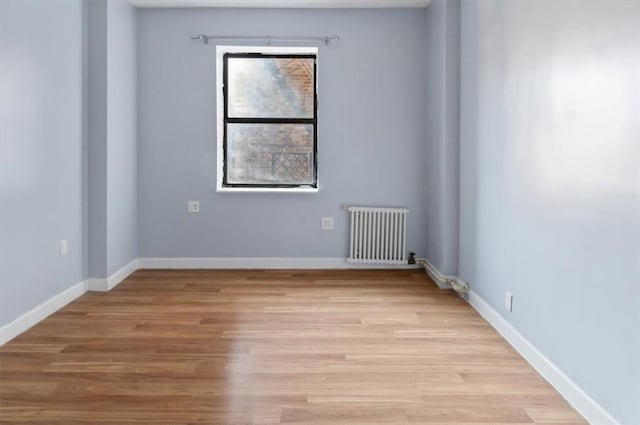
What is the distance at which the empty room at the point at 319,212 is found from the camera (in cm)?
216

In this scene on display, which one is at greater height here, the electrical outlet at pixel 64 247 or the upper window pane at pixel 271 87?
the upper window pane at pixel 271 87

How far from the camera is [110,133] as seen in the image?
14.0 ft

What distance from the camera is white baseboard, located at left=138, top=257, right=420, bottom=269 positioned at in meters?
5.14

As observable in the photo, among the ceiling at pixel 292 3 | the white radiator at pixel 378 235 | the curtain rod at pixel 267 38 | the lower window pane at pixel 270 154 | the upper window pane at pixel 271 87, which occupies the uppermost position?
the ceiling at pixel 292 3

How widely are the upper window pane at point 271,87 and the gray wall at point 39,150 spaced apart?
5.12 ft

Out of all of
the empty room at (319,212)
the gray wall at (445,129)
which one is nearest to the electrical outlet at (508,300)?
the empty room at (319,212)

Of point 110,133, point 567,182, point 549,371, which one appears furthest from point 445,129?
point 110,133

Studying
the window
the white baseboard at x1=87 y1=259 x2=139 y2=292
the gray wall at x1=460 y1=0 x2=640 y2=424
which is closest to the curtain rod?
the window

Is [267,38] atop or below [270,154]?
atop

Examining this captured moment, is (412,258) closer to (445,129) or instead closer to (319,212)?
(319,212)

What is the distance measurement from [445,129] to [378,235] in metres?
1.26

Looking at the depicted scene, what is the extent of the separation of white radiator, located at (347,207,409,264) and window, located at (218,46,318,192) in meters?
0.57

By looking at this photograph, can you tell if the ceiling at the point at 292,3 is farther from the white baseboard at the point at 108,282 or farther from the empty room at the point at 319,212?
the white baseboard at the point at 108,282

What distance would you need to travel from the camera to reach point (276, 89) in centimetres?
522
